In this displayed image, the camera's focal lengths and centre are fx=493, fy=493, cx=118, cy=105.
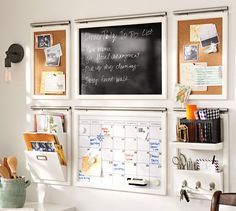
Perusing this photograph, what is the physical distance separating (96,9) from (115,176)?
43.4 inches

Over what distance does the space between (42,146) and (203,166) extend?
1.11m

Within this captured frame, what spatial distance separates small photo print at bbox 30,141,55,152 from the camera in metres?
3.31

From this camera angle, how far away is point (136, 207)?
3152 mm

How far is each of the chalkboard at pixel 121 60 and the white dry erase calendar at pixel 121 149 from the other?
151 millimetres

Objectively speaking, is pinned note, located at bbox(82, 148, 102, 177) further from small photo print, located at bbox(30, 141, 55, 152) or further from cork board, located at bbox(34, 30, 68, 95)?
cork board, located at bbox(34, 30, 68, 95)

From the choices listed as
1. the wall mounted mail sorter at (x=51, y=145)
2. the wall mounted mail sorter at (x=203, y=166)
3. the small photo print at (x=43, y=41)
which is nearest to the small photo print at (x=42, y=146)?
the wall mounted mail sorter at (x=51, y=145)

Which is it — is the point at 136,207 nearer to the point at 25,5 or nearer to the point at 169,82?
the point at 169,82

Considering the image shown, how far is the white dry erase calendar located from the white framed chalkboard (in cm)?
13

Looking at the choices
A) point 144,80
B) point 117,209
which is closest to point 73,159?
point 117,209

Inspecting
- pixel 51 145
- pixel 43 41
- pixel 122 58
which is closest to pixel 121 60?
pixel 122 58

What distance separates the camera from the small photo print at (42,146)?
331cm

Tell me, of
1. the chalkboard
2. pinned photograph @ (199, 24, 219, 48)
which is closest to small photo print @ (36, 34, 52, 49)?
the chalkboard

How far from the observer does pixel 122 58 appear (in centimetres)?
316

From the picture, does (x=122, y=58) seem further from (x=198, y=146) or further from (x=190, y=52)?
(x=198, y=146)
